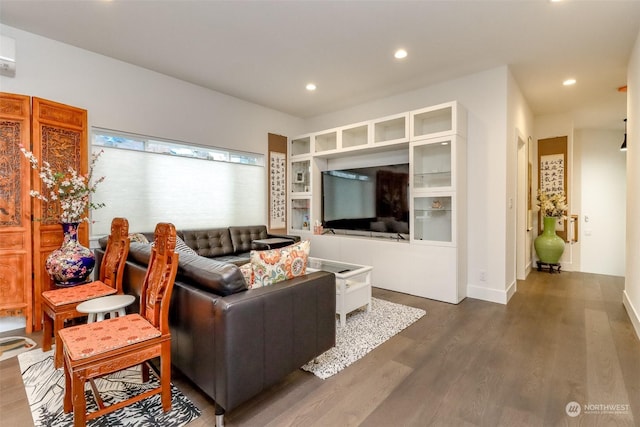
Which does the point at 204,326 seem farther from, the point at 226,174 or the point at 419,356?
the point at 226,174

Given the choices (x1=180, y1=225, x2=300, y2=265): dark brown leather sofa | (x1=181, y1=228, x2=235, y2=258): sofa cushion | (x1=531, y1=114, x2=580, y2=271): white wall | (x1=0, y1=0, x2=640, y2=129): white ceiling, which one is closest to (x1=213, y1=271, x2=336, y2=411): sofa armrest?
(x1=180, y1=225, x2=300, y2=265): dark brown leather sofa

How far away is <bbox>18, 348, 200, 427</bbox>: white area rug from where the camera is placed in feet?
5.38

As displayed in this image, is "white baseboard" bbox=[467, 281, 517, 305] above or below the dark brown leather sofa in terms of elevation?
below

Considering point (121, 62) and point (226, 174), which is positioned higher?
point (121, 62)

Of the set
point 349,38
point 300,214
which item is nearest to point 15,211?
point 349,38

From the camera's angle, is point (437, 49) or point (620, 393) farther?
point (437, 49)

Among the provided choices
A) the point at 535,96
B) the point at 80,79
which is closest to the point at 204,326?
the point at 80,79

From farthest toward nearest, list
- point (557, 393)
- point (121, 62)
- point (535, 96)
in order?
point (535, 96)
point (121, 62)
point (557, 393)

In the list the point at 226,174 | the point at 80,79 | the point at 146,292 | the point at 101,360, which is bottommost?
the point at 101,360

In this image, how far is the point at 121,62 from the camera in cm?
351

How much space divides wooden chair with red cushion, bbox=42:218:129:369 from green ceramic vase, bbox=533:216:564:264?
614 cm

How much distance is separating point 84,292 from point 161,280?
1.02 metres

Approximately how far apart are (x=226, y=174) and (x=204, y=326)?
3401mm

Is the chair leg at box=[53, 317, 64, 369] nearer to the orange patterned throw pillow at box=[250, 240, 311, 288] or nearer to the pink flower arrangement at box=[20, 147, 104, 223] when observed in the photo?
the pink flower arrangement at box=[20, 147, 104, 223]
